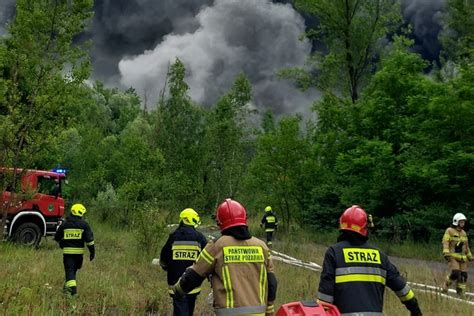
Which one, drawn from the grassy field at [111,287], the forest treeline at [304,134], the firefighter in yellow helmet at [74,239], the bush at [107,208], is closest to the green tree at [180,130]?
the forest treeline at [304,134]

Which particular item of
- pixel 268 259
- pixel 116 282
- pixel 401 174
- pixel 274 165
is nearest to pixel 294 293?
pixel 116 282

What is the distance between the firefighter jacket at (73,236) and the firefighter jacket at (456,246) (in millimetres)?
7426

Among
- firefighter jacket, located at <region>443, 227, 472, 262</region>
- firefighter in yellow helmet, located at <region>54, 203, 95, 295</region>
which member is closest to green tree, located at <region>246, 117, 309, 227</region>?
firefighter jacket, located at <region>443, 227, 472, 262</region>

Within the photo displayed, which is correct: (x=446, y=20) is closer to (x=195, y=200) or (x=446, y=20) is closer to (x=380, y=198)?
(x=380, y=198)

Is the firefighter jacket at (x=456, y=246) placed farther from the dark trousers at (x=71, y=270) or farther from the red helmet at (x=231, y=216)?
the red helmet at (x=231, y=216)

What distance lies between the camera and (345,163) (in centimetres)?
2256

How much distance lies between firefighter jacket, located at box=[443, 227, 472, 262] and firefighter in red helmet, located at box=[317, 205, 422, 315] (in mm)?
7202

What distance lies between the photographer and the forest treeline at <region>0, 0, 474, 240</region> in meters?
14.2

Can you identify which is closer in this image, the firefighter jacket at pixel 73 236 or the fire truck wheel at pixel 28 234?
the firefighter jacket at pixel 73 236

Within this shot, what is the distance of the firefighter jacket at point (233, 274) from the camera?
3840mm

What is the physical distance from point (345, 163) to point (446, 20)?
15.2 metres

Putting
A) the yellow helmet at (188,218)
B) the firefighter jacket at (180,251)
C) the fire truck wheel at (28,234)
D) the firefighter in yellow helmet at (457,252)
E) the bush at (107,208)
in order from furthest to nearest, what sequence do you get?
1. the bush at (107,208)
2. the fire truck wheel at (28,234)
3. the firefighter in yellow helmet at (457,252)
4. the yellow helmet at (188,218)
5. the firefighter jacket at (180,251)

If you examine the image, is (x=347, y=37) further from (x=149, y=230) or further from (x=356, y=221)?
(x=356, y=221)

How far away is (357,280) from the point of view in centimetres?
403
